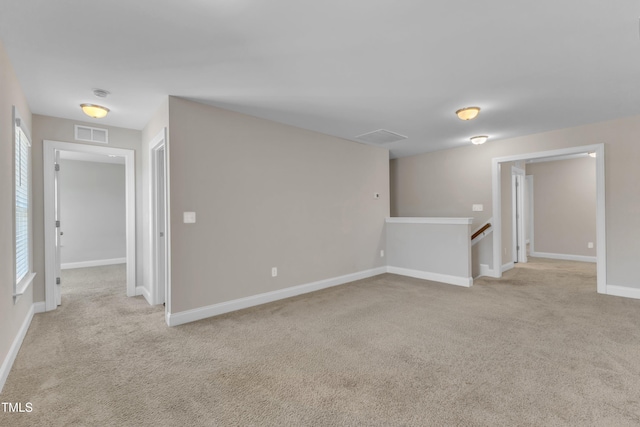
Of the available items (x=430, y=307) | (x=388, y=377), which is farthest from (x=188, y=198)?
(x=430, y=307)

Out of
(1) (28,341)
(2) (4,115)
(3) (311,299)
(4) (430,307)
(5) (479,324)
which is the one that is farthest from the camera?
(3) (311,299)

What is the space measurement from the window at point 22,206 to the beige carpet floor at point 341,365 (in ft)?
2.01

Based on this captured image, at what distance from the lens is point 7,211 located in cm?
255

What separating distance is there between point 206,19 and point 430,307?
12.5 feet

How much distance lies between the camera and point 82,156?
6672 mm

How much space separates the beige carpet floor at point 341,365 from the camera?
1855 mm

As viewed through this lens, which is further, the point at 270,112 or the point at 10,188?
the point at 270,112

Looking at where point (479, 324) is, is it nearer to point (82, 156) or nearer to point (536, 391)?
point (536, 391)

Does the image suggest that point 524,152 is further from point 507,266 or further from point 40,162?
point 40,162

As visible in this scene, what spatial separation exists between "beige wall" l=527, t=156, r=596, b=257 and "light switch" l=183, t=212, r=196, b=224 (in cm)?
858

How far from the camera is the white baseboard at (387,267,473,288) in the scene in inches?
195

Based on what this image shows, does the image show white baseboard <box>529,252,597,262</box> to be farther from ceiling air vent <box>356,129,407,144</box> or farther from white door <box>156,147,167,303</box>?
white door <box>156,147,167,303</box>

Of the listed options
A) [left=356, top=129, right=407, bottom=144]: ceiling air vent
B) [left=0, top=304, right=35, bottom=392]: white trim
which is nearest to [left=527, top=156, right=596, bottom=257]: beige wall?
[left=356, top=129, right=407, bottom=144]: ceiling air vent

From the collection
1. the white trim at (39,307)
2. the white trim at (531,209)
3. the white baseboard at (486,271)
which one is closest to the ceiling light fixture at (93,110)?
the white trim at (39,307)
